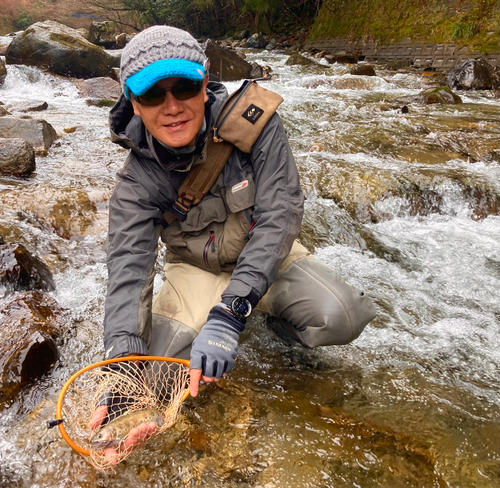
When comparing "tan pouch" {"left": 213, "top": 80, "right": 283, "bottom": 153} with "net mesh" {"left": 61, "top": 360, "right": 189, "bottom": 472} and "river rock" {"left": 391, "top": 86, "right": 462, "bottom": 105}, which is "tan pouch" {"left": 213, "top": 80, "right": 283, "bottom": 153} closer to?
"net mesh" {"left": 61, "top": 360, "right": 189, "bottom": 472}

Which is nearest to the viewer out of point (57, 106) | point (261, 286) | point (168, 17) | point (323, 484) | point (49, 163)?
point (323, 484)

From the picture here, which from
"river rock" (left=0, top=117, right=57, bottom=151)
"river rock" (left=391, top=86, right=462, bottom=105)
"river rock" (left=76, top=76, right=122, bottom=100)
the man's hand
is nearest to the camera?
the man's hand

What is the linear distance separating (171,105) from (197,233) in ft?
2.78

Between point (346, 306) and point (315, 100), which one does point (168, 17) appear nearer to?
point (315, 100)

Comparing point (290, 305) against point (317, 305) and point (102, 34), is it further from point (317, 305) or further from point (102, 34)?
point (102, 34)

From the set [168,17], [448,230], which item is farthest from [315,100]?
[168,17]

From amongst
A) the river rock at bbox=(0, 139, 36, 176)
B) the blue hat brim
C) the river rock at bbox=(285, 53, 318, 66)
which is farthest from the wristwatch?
the river rock at bbox=(285, 53, 318, 66)

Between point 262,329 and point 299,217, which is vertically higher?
point 299,217

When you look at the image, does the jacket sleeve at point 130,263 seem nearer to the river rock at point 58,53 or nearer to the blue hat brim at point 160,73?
the blue hat brim at point 160,73

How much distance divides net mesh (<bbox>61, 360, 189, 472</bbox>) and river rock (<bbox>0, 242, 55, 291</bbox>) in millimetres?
1589

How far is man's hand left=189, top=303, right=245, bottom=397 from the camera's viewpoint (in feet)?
6.10

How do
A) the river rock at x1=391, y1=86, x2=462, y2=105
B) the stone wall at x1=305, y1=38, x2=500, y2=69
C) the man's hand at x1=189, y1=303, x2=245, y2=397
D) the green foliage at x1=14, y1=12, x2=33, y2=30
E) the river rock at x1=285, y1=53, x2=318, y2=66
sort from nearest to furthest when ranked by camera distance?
the man's hand at x1=189, y1=303, x2=245, y2=397 < the river rock at x1=391, y1=86, x2=462, y2=105 < the stone wall at x1=305, y1=38, x2=500, y2=69 < the river rock at x1=285, y1=53, x2=318, y2=66 < the green foliage at x1=14, y1=12, x2=33, y2=30

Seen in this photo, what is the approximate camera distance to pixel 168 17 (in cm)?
3647

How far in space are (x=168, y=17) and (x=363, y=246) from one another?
39.2 metres
